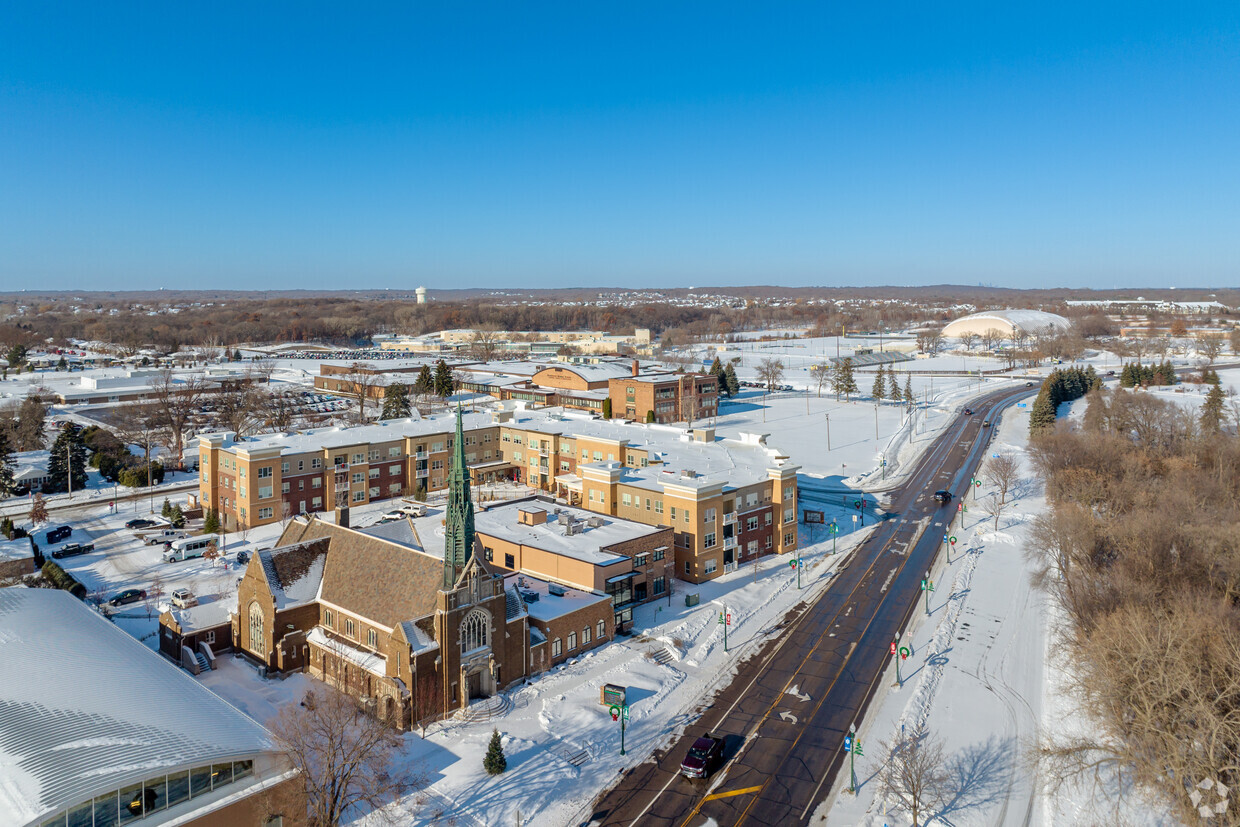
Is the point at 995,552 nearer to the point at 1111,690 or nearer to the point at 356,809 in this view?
the point at 1111,690

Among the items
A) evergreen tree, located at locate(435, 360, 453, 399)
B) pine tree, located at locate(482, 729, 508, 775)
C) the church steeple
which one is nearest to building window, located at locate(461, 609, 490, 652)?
the church steeple

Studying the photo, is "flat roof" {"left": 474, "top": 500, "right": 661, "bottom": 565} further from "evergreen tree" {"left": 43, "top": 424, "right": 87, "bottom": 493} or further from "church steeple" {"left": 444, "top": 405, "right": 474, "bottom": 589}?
"evergreen tree" {"left": 43, "top": 424, "right": 87, "bottom": 493}

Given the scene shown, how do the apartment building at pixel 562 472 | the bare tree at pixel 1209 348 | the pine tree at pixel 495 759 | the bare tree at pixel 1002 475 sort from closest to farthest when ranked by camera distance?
1. the pine tree at pixel 495 759
2. the apartment building at pixel 562 472
3. the bare tree at pixel 1002 475
4. the bare tree at pixel 1209 348

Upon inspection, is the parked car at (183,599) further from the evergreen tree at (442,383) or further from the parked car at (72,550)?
the evergreen tree at (442,383)


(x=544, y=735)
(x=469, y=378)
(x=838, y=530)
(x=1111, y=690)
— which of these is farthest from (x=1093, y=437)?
(x=469, y=378)

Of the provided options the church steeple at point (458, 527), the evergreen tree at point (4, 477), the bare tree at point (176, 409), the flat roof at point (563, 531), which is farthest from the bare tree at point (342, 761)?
the bare tree at point (176, 409)
